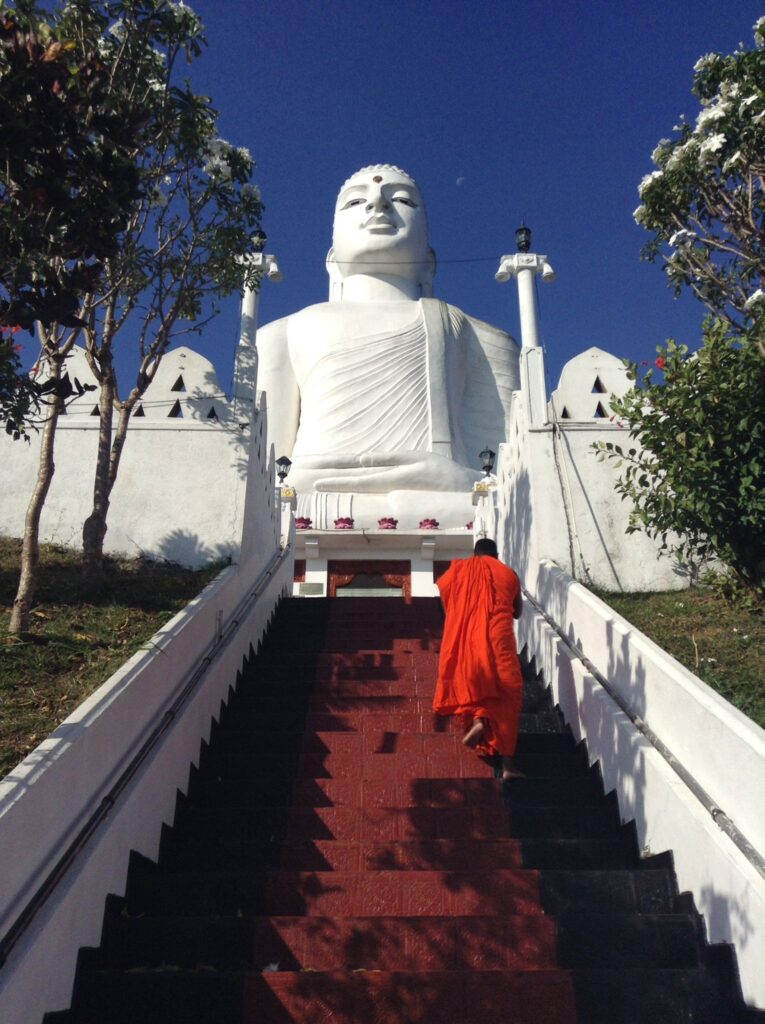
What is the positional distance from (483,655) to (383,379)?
9.70 m

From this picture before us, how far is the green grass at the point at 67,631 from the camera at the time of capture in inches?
146

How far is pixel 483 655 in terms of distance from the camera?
4488mm

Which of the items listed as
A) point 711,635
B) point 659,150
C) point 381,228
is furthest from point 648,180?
point 381,228

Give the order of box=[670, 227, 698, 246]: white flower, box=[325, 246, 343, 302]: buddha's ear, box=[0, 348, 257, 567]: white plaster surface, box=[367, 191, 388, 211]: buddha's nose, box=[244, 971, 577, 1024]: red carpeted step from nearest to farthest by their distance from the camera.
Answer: box=[244, 971, 577, 1024]: red carpeted step → box=[670, 227, 698, 246]: white flower → box=[0, 348, 257, 567]: white plaster surface → box=[367, 191, 388, 211]: buddha's nose → box=[325, 246, 343, 302]: buddha's ear

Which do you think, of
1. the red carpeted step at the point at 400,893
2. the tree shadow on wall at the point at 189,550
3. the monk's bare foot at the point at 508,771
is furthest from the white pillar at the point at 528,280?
the red carpeted step at the point at 400,893

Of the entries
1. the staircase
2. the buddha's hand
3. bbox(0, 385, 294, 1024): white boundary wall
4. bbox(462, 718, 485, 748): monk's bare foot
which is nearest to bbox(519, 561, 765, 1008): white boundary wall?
the staircase

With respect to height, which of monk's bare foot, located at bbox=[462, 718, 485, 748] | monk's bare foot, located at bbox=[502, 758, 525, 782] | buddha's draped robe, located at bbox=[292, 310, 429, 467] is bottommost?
monk's bare foot, located at bbox=[502, 758, 525, 782]

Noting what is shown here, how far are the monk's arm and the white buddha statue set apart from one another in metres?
0.02

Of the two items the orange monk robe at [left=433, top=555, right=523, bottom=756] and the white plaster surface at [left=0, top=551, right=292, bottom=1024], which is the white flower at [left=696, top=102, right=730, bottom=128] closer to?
the orange monk robe at [left=433, top=555, right=523, bottom=756]

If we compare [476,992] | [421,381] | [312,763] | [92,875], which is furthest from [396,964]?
[421,381]

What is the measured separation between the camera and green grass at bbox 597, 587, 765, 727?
4375mm

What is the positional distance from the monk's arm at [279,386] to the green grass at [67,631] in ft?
24.2

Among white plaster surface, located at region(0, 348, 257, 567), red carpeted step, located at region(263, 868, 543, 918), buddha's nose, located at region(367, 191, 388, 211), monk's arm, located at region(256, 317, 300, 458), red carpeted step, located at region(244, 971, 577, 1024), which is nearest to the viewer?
red carpeted step, located at region(244, 971, 577, 1024)

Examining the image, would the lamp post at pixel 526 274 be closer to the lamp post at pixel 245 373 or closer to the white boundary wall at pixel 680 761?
the lamp post at pixel 245 373
